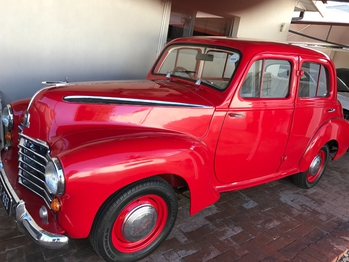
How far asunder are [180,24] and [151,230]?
15.3ft

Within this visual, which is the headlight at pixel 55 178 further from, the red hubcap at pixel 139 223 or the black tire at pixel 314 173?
the black tire at pixel 314 173

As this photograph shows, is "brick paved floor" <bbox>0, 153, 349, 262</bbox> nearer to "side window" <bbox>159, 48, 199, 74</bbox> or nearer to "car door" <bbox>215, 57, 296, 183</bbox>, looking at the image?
"car door" <bbox>215, 57, 296, 183</bbox>

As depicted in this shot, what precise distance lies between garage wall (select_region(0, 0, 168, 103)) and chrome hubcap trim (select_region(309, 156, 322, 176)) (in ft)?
10.3

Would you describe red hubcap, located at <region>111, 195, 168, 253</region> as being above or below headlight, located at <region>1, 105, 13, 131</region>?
below

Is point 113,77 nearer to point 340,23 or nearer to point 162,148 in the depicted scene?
point 162,148

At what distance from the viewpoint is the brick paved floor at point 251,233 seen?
2.29m

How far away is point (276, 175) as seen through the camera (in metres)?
3.21

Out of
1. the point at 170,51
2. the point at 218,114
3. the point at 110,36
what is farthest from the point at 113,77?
the point at 218,114

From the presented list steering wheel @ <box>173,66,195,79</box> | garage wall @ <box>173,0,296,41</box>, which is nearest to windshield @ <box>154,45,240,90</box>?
steering wheel @ <box>173,66,195,79</box>

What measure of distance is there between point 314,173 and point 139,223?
2701 mm

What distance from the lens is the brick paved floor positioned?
7.50 ft

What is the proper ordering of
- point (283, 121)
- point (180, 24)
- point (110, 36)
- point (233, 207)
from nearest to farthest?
point (283, 121)
point (233, 207)
point (110, 36)
point (180, 24)

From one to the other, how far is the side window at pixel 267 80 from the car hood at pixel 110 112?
501 mm

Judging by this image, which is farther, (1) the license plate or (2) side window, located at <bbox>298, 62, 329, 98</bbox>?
(2) side window, located at <bbox>298, 62, 329, 98</bbox>
